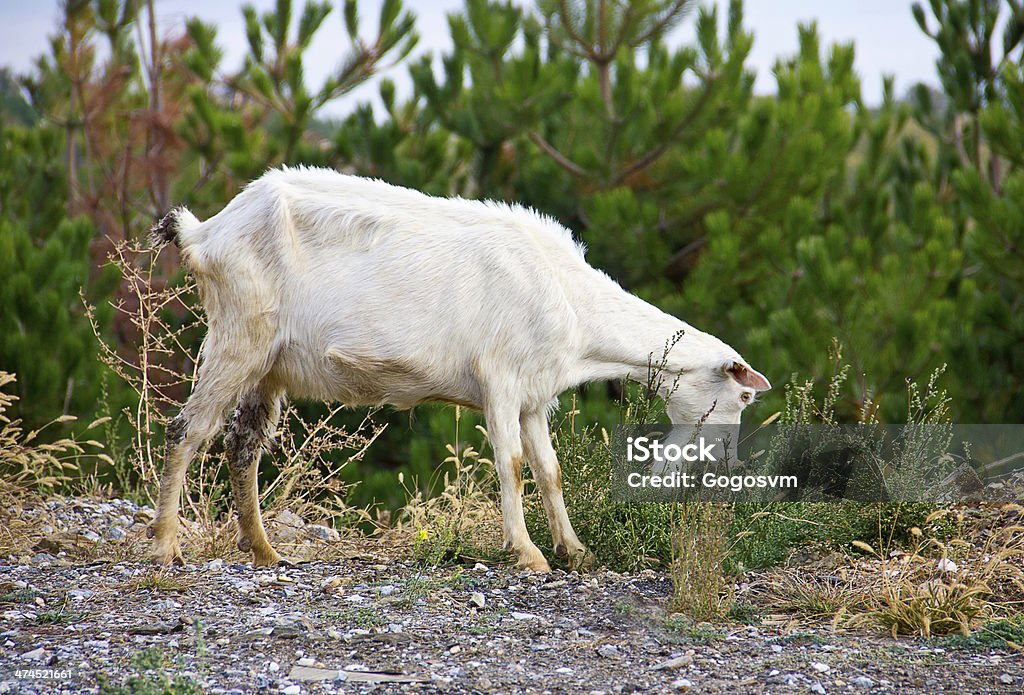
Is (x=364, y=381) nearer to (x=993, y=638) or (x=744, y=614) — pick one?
(x=744, y=614)

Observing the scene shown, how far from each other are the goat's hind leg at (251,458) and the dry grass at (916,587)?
2.66 metres

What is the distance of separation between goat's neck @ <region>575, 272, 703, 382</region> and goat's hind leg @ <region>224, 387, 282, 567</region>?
70.2 inches

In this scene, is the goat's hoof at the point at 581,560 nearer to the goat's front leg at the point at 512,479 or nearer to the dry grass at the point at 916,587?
the goat's front leg at the point at 512,479

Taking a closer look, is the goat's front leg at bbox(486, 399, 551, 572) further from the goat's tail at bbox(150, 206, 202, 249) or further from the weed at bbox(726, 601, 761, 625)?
the goat's tail at bbox(150, 206, 202, 249)

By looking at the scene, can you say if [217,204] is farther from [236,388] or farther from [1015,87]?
[1015,87]

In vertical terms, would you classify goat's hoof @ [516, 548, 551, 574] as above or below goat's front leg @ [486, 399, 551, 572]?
below

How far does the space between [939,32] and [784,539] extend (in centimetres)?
851

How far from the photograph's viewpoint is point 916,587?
5.12 metres

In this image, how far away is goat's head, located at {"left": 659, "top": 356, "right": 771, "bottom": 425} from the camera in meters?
6.11

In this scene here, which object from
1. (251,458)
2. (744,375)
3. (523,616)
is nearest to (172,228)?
(251,458)

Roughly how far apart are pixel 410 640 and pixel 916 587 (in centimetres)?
236

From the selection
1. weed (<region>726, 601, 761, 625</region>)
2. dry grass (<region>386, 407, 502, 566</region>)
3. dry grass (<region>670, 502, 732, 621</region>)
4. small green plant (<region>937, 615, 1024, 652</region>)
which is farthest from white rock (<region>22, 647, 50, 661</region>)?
small green plant (<region>937, 615, 1024, 652</region>)

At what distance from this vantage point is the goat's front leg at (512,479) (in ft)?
18.7

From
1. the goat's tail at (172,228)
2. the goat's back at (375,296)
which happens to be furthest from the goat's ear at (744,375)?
the goat's tail at (172,228)
